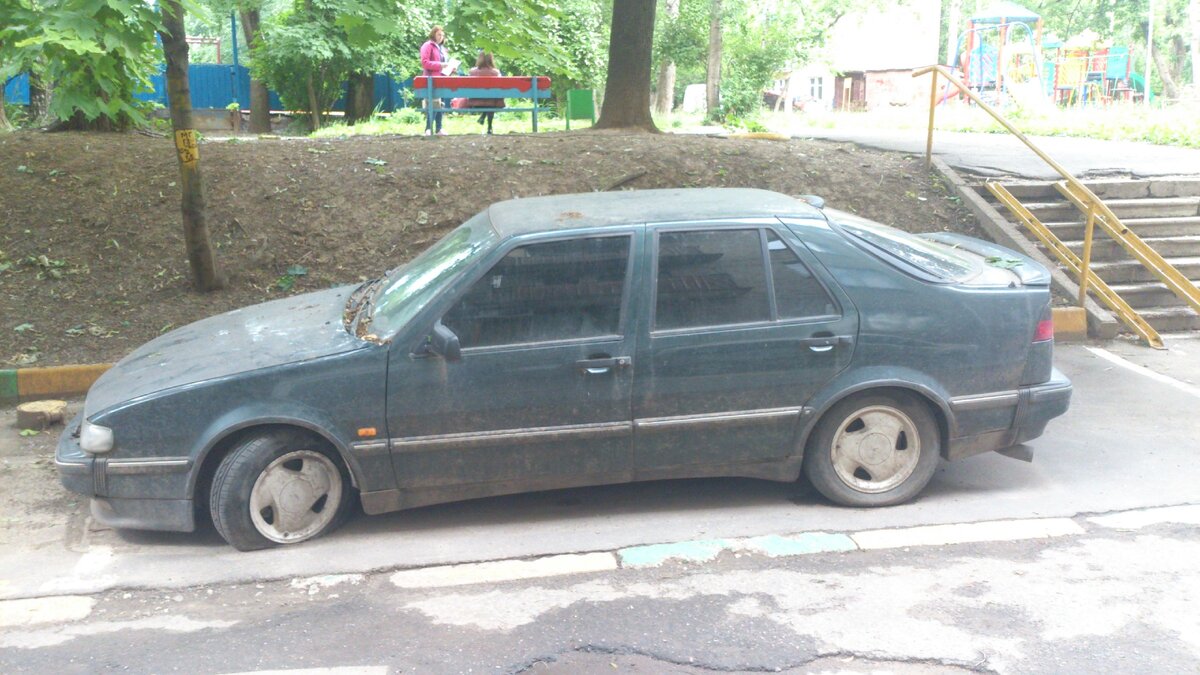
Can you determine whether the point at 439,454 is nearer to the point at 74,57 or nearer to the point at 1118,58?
the point at 74,57

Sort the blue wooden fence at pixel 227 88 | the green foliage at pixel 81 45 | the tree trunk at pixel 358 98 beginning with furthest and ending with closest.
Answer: the blue wooden fence at pixel 227 88 → the tree trunk at pixel 358 98 → the green foliage at pixel 81 45

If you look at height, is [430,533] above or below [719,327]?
below

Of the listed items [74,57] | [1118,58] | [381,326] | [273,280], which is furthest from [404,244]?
[1118,58]

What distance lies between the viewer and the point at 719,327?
509cm

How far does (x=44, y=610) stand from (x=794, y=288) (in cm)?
364

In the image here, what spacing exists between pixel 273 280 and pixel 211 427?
4369 mm

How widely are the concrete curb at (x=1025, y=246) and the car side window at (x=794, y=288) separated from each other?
3.50 meters

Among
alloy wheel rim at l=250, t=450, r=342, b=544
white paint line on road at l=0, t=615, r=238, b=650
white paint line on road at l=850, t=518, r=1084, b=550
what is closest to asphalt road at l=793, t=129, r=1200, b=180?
white paint line on road at l=850, t=518, r=1084, b=550

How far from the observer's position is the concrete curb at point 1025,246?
8711 millimetres

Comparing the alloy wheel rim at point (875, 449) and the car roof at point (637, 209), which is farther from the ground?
the car roof at point (637, 209)

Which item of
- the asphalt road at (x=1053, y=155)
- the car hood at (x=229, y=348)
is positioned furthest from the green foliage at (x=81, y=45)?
the asphalt road at (x=1053, y=155)

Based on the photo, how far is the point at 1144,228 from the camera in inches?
389

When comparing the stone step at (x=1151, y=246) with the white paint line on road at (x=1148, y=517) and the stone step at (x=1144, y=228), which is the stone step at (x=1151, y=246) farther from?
the white paint line on road at (x=1148, y=517)

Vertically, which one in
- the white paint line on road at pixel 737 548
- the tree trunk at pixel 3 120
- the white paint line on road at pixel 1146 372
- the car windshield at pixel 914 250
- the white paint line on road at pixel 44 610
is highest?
the tree trunk at pixel 3 120
